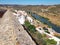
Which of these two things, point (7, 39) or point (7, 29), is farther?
point (7, 29)

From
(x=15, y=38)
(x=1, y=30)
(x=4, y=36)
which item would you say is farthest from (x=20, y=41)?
(x=1, y=30)

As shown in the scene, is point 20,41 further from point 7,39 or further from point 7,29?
point 7,29

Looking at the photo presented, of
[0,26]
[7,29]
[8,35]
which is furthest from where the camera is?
[0,26]

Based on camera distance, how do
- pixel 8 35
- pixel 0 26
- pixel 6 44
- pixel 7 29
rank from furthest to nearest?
pixel 0 26 → pixel 7 29 → pixel 8 35 → pixel 6 44

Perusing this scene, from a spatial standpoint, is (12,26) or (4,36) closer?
(4,36)

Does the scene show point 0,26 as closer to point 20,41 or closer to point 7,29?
point 7,29

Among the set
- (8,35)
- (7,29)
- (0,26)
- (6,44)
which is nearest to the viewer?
(6,44)

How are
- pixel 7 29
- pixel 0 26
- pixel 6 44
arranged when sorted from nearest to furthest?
pixel 6 44
pixel 7 29
pixel 0 26

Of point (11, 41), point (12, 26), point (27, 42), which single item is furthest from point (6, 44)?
point (12, 26)
